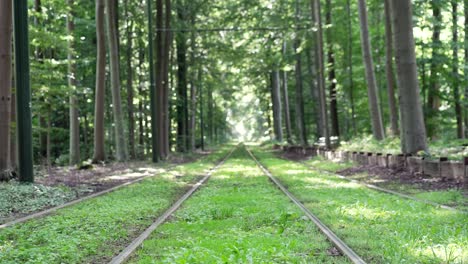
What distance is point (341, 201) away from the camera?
10.7 metres

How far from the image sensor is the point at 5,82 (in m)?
13.9

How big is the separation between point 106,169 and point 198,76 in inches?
1072

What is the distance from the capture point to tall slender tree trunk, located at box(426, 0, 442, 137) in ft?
85.9

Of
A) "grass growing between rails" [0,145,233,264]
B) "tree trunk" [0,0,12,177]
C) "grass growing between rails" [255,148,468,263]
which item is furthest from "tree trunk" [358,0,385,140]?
"tree trunk" [0,0,12,177]

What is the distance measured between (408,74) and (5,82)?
11.1 meters

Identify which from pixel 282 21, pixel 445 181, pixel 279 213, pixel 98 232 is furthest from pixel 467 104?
pixel 98 232

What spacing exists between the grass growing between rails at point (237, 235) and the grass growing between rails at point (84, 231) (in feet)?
1.63

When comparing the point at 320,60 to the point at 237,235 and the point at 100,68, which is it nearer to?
the point at 100,68

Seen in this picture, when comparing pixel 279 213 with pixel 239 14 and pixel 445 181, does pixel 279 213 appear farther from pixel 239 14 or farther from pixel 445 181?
pixel 239 14

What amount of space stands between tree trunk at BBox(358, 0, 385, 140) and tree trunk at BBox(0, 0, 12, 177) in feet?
50.0

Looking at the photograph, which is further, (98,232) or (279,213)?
(279,213)

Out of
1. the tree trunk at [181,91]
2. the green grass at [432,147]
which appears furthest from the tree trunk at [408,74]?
the tree trunk at [181,91]

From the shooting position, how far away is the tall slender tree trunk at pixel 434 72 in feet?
85.9

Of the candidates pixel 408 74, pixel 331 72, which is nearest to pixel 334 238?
pixel 408 74
